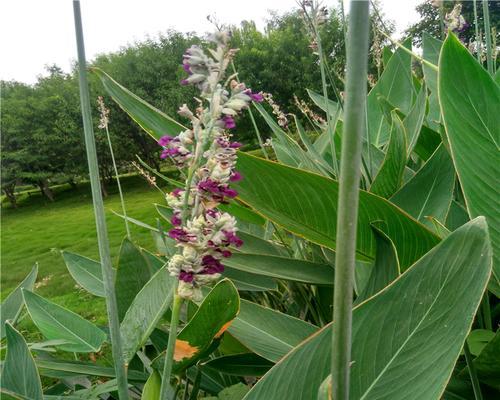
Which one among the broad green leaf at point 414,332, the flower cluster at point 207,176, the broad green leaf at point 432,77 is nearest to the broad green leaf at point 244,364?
the broad green leaf at point 414,332

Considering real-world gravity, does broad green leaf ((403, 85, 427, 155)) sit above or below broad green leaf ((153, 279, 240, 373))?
above

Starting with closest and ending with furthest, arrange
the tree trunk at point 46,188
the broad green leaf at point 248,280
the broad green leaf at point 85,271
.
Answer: the broad green leaf at point 248,280, the broad green leaf at point 85,271, the tree trunk at point 46,188

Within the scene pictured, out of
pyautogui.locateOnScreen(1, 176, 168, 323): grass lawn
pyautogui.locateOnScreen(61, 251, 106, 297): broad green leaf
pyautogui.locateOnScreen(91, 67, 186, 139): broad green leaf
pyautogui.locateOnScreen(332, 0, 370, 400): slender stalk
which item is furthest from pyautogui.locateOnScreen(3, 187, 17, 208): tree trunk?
pyautogui.locateOnScreen(332, 0, 370, 400): slender stalk

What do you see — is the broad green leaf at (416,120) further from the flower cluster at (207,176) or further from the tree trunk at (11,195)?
the tree trunk at (11,195)

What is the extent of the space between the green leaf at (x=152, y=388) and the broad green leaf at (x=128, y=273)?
269 mm

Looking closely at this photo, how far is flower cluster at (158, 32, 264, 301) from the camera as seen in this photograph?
1.45ft

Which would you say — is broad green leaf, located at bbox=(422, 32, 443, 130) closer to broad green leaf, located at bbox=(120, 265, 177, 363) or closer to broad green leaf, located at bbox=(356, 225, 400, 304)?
broad green leaf, located at bbox=(356, 225, 400, 304)

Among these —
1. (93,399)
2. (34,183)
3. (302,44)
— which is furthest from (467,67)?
(34,183)

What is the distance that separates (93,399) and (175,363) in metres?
0.22

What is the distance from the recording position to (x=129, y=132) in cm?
1672

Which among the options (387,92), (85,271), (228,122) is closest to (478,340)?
(228,122)

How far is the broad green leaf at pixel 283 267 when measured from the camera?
0.84 metres

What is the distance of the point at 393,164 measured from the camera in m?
0.87

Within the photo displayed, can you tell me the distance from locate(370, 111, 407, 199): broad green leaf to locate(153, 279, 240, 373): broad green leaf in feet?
1.53
